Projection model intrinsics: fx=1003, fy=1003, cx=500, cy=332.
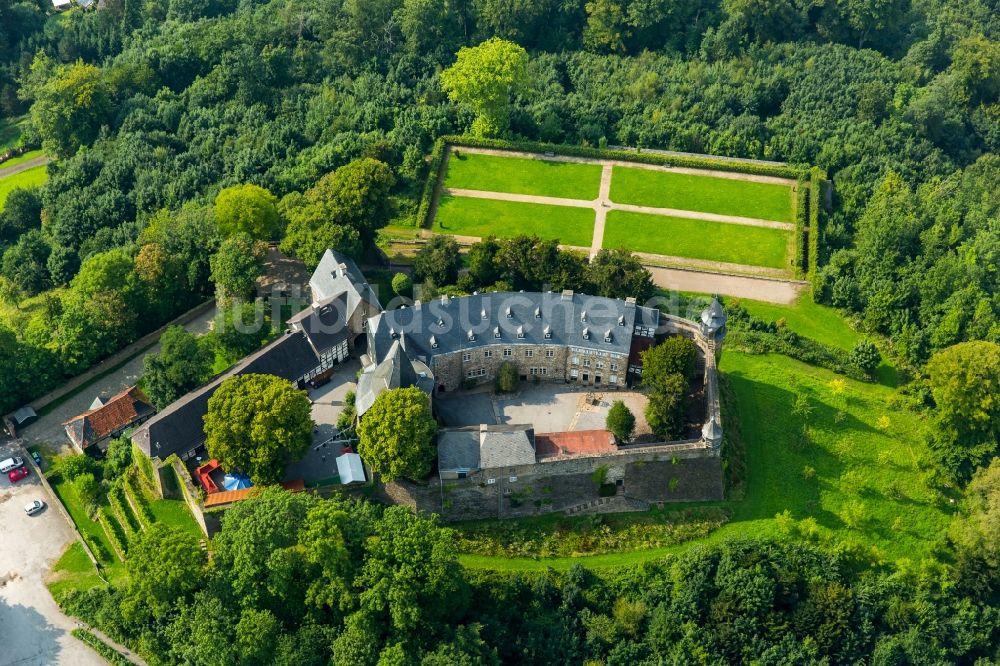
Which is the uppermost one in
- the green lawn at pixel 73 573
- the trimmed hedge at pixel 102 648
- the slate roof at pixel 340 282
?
the slate roof at pixel 340 282

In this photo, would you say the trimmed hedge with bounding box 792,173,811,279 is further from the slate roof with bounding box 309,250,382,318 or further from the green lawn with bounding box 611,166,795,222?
the slate roof with bounding box 309,250,382,318

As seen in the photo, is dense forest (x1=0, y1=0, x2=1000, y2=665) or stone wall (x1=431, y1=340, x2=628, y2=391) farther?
stone wall (x1=431, y1=340, x2=628, y2=391)

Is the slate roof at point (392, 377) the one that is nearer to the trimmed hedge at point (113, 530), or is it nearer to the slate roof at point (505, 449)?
the slate roof at point (505, 449)

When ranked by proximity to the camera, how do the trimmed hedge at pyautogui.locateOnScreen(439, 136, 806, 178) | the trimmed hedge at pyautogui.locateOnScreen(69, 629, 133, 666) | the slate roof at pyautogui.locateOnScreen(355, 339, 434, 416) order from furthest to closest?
the trimmed hedge at pyautogui.locateOnScreen(439, 136, 806, 178) → the slate roof at pyautogui.locateOnScreen(355, 339, 434, 416) → the trimmed hedge at pyautogui.locateOnScreen(69, 629, 133, 666)

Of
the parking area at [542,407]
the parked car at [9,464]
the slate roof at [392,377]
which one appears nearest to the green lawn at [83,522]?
the parked car at [9,464]

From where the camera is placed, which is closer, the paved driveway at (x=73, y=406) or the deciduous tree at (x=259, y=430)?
the deciduous tree at (x=259, y=430)

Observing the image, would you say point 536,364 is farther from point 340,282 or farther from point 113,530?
point 113,530

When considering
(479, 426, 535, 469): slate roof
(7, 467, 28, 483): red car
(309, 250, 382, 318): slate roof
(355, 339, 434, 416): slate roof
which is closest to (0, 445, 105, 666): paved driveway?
(7, 467, 28, 483): red car

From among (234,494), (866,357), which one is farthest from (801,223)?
(234,494)
